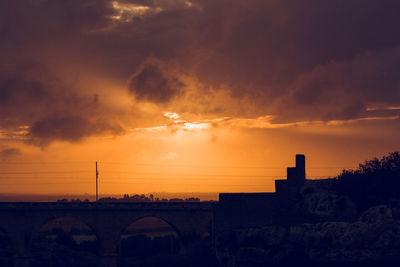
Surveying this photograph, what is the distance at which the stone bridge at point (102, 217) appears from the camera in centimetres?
7412

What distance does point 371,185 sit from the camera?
205 ft

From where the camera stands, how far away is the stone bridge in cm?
7412

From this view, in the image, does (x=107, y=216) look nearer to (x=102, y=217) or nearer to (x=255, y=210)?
(x=102, y=217)

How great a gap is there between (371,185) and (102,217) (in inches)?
1390

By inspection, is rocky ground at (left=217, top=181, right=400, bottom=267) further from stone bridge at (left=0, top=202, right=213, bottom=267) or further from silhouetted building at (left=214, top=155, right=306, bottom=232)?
stone bridge at (left=0, top=202, right=213, bottom=267)

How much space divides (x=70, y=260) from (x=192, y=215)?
94.0 feet

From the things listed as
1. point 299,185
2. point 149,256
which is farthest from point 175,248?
point 299,185

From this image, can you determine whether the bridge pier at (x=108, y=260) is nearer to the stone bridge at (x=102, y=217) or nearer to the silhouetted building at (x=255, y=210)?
the stone bridge at (x=102, y=217)

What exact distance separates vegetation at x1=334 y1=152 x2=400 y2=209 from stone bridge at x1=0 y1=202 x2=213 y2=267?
67.9 feet

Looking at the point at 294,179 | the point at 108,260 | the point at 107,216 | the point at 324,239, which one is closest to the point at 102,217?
the point at 107,216

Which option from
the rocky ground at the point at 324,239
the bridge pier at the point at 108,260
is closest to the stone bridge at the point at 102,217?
the bridge pier at the point at 108,260

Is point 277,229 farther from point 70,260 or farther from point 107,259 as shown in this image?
point 70,260

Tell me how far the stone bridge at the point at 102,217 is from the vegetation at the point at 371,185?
67.9 feet

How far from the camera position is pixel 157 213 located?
77188 mm
